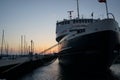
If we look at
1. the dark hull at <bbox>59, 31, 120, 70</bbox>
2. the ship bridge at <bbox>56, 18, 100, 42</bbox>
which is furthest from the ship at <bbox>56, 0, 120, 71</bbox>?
the ship bridge at <bbox>56, 18, 100, 42</bbox>

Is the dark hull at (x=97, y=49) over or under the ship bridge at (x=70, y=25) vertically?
under

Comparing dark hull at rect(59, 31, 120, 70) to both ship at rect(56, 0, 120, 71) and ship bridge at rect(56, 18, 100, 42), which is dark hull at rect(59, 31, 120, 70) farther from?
ship bridge at rect(56, 18, 100, 42)

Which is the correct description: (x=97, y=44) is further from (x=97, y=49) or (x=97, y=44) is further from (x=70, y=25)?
(x=70, y=25)

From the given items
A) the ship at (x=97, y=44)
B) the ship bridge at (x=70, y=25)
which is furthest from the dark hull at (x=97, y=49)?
the ship bridge at (x=70, y=25)

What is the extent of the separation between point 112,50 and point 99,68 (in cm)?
244

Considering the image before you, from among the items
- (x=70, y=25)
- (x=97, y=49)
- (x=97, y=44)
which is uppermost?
(x=70, y=25)

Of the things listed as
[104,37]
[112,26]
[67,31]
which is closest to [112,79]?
[104,37]

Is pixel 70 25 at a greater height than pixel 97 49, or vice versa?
pixel 70 25

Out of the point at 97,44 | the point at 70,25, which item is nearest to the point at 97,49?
the point at 97,44

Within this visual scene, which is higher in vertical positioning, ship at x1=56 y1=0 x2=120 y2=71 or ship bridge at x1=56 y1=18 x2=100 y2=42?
ship bridge at x1=56 y1=18 x2=100 y2=42

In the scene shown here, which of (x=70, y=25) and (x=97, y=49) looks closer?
(x=97, y=49)

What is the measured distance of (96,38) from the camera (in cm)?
2112

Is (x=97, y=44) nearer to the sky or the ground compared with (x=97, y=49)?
nearer to the sky

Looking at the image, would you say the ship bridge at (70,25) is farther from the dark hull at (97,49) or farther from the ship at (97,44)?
the dark hull at (97,49)
